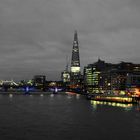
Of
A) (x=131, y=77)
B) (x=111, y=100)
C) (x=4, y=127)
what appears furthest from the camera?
(x=131, y=77)

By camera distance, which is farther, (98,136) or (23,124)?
(23,124)

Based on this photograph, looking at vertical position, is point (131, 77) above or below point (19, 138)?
above

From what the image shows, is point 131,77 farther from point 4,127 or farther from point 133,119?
point 4,127

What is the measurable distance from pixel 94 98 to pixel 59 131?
Answer: 79882 millimetres

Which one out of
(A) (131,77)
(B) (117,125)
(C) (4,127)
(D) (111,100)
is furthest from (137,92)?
(C) (4,127)

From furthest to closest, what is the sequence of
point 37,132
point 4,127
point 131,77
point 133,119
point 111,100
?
point 131,77, point 111,100, point 133,119, point 4,127, point 37,132

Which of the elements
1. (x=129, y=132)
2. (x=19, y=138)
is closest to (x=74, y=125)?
(x=129, y=132)

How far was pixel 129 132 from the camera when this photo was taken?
44750 mm

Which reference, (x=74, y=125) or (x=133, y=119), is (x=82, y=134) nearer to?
(x=74, y=125)

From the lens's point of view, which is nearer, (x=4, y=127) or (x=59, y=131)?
(x=59, y=131)

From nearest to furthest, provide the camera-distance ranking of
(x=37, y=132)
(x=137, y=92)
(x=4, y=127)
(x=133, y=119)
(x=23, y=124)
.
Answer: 1. (x=37, y=132)
2. (x=4, y=127)
3. (x=23, y=124)
4. (x=133, y=119)
5. (x=137, y=92)

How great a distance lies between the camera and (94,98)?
124375mm

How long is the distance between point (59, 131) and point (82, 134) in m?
3.75

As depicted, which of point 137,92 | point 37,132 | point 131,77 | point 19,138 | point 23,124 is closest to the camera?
point 19,138
